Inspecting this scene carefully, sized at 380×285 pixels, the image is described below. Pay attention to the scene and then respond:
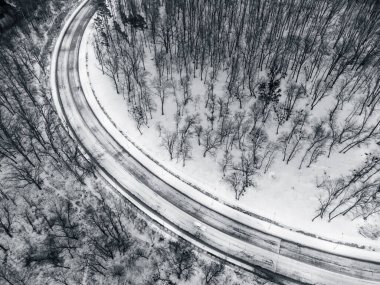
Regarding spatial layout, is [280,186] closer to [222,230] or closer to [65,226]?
[222,230]

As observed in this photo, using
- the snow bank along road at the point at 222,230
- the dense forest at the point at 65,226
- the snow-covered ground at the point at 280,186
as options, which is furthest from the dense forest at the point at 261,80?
the dense forest at the point at 65,226

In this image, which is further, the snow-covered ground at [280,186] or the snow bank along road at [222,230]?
the snow-covered ground at [280,186]

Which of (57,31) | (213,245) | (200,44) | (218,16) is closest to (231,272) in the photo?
(213,245)

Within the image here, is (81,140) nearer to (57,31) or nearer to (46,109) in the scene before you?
(46,109)

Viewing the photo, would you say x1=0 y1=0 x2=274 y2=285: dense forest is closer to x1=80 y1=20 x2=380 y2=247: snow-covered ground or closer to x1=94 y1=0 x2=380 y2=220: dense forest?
x1=80 y1=20 x2=380 y2=247: snow-covered ground

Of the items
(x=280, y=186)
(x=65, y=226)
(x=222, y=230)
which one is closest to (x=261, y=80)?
(x=280, y=186)

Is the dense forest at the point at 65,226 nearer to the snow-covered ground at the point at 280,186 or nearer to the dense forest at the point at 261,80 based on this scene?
the snow-covered ground at the point at 280,186

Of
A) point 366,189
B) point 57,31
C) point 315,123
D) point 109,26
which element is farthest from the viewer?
point 57,31
